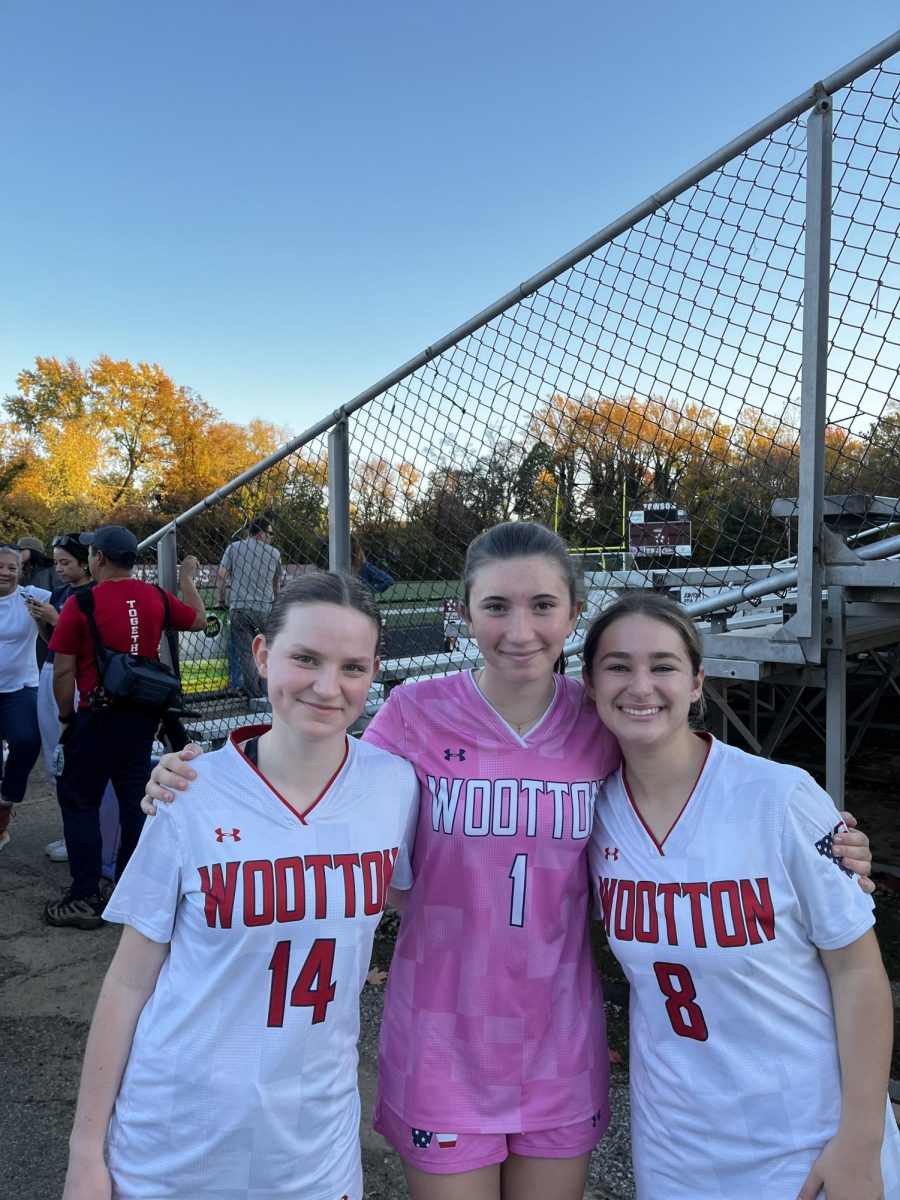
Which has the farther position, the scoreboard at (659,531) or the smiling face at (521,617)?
the scoreboard at (659,531)

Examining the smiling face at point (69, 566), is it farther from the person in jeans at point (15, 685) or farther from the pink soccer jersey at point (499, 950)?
the pink soccer jersey at point (499, 950)

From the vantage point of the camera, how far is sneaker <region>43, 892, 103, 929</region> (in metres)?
4.42

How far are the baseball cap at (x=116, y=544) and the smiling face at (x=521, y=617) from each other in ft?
10.1

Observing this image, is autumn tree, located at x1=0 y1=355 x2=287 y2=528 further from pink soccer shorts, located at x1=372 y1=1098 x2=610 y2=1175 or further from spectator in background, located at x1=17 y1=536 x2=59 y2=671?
pink soccer shorts, located at x1=372 y1=1098 x2=610 y2=1175

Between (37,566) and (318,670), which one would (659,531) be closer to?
(318,670)

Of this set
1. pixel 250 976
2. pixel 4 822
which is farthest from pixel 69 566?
pixel 250 976

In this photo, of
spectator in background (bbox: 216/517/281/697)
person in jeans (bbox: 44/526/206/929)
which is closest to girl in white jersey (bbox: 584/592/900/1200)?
spectator in background (bbox: 216/517/281/697)

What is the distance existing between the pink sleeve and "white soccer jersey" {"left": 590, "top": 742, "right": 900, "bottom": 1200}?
0.60m

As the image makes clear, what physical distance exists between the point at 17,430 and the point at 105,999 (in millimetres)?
41501

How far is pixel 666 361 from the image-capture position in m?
2.73

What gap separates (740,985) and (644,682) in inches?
23.6

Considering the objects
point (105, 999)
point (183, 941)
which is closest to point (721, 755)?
point (183, 941)

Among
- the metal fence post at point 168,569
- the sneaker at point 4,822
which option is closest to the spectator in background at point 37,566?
the sneaker at point 4,822

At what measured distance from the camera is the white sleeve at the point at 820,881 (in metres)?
1.51
